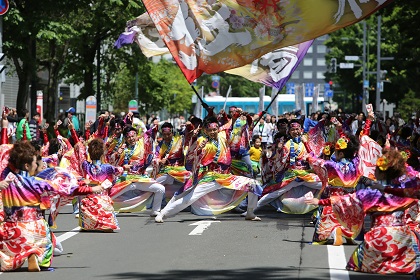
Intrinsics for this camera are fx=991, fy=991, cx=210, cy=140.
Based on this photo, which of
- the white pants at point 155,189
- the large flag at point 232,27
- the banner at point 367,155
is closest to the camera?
the banner at point 367,155

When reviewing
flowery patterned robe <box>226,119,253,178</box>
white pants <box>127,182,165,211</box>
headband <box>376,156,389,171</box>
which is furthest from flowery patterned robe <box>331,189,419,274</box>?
flowery patterned robe <box>226,119,253,178</box>

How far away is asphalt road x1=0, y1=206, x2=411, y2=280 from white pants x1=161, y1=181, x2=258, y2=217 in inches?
7.9

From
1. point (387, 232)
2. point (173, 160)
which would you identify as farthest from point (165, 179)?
point (387, 232)

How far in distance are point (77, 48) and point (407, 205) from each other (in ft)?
107

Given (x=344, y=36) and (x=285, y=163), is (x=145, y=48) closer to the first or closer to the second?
(x=285, y=163)

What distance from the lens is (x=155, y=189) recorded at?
16250 mm

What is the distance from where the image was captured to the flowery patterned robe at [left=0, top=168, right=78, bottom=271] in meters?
9.76

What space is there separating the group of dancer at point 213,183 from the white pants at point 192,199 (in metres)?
0.02

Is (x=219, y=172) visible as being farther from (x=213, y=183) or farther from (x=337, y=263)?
(x=337, y=263)

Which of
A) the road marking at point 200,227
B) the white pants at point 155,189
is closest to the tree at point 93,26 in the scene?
the white pants at point 155,189

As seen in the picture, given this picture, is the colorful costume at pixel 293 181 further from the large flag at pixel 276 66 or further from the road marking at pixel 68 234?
the road marking at pixel 68 234

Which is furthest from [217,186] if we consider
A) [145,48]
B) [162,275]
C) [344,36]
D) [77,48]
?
[344,36]

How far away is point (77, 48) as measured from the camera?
40.9 m

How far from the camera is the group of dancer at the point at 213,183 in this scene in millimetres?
9586
